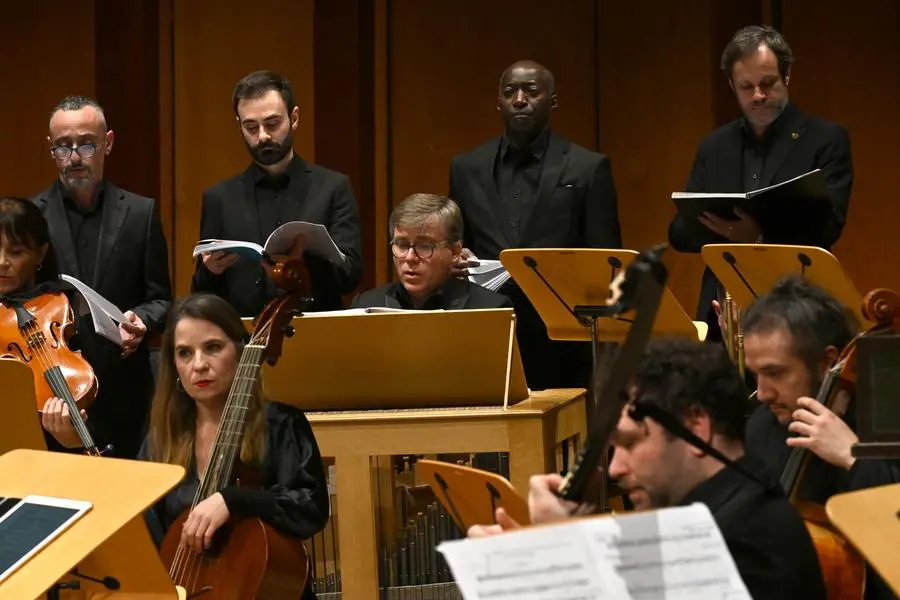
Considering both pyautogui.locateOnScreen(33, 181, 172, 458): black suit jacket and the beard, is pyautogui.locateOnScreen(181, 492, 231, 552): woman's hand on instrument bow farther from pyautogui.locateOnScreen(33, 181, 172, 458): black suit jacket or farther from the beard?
the beard

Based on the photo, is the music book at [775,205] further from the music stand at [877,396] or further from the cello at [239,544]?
the music stand at [877,396]

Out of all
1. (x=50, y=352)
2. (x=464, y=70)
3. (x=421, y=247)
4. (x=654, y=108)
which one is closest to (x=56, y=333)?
(x=50, y=352)

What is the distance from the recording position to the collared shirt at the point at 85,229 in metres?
4.05

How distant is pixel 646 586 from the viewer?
1.62m

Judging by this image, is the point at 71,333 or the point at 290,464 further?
the point at 71,333

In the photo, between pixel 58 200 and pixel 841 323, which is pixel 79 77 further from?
pixel 841 323

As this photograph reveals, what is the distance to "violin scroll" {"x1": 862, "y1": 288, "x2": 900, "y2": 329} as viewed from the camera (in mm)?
2582

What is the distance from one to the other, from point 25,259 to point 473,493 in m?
1.77

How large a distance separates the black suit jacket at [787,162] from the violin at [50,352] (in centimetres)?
156

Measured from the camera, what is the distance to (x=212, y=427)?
10.4 feet

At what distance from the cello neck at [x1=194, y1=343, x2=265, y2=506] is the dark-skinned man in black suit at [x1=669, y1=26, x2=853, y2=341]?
1.31 m

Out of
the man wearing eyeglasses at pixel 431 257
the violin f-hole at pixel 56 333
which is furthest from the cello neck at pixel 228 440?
the man wearing eyeglasses at pixel 431 257

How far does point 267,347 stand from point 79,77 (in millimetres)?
3028

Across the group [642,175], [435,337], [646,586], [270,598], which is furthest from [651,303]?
[642,175]
